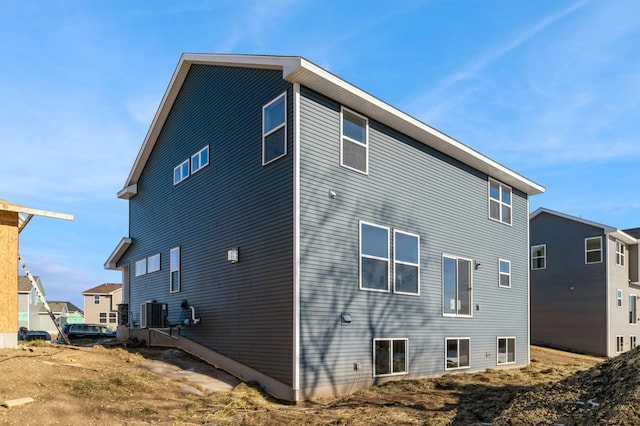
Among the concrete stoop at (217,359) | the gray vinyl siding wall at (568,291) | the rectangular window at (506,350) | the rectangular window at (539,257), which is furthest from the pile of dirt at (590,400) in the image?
the rectangular window at (539,257)

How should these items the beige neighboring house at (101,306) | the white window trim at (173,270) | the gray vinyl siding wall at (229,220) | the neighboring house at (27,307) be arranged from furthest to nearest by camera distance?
1. the beige neighboring house at (101,306)
2. the neighboring house at (27,307)
3. the white window trim at (173,270)
4. the gray vinyl siding wall at (229,220)

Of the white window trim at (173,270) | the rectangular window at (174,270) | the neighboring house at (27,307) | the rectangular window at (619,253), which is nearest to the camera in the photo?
the white window trim at (173,270)

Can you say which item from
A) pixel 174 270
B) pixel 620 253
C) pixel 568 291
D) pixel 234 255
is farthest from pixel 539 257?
pixel 234 255

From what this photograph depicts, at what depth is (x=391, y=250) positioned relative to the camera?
1287cm

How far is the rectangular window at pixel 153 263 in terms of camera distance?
17131mm

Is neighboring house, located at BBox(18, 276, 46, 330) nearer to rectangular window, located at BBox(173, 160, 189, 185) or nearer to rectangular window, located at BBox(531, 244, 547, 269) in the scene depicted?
rectangular window, located at BBox(173, 160, 189, 185)

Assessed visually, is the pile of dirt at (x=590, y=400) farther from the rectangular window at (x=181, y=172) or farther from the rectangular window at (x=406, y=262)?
the rectangular window at (x=181, y=172)

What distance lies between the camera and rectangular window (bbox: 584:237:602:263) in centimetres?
2622

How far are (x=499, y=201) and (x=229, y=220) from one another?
9.73m

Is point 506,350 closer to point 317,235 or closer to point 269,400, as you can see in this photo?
point 317,235

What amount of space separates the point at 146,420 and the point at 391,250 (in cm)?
685

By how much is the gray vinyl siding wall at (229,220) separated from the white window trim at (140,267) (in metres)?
0.59

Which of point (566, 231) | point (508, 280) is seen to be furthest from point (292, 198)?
point (566, 231)

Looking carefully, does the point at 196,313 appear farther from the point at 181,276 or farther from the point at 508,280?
the point at 508,280
